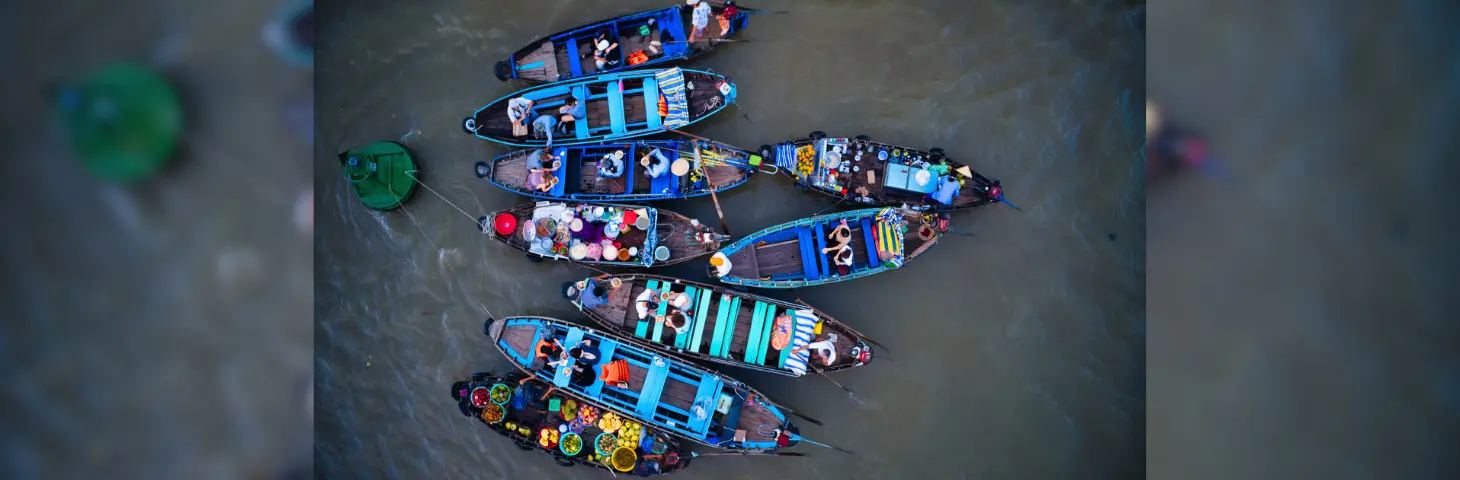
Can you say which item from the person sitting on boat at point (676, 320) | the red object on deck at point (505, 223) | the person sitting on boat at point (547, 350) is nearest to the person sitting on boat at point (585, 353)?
the person sitting on boat at point (547, 350)

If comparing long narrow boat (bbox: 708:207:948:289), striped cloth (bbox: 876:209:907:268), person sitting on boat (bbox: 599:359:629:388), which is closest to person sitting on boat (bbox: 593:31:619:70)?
long narrow boat (bbox: 708:207:948:289)

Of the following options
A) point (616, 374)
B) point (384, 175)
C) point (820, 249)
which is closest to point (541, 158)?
point (384, 175)

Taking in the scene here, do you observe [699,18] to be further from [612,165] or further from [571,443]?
[571,443]
